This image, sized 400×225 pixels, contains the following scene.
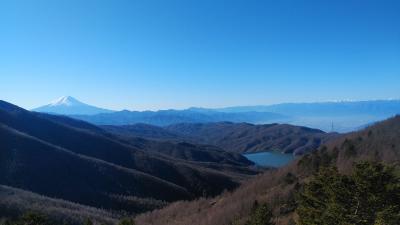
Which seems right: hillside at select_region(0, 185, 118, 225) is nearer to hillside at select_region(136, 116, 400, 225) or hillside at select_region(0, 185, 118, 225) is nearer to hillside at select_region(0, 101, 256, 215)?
hillside at select_region(136, 116, 400, 225)

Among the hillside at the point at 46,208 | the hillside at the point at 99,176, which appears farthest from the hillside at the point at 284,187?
the hillside at the point at 99,176

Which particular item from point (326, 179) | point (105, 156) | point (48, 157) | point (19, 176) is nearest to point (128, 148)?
point (105, 156)

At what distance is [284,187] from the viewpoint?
6550 centimetres

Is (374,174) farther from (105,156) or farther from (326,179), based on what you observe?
(105,156)

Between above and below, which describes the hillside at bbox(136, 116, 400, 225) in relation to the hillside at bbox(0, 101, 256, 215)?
above

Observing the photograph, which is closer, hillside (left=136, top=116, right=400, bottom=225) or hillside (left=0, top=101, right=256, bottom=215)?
hillside (left=136, top=116, right=400, bottom=225)

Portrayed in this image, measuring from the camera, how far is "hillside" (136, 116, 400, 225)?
2198 inches

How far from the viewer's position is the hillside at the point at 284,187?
183 feet

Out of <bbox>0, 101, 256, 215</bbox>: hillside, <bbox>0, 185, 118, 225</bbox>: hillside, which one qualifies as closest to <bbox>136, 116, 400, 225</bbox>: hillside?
<bbox>0, 185, 118, 225</bbox>: hillside

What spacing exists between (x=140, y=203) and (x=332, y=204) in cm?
10706

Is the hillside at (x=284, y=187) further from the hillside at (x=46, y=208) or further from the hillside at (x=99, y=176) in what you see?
the hillside at (x=99, y=176)

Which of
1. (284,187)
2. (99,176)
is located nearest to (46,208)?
(99,176)

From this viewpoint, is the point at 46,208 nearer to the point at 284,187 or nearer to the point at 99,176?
the point at 99,176

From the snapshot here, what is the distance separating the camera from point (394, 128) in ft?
324
